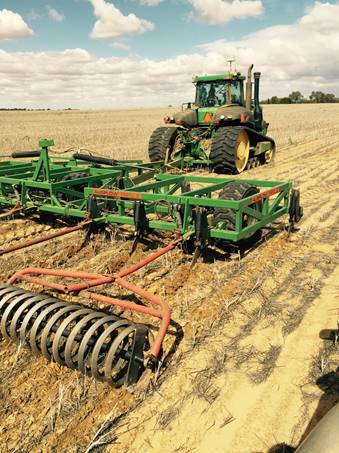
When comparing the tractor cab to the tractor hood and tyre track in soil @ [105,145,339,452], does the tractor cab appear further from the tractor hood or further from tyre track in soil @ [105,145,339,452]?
tyre track in soil @ [105,145,339,452]

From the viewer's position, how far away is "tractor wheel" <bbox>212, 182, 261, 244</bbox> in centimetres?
469

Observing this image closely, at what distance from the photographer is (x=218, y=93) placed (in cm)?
1107

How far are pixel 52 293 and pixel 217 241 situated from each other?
2.19m

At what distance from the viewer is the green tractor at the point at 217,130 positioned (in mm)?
9727

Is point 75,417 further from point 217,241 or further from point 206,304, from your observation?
point 217,241

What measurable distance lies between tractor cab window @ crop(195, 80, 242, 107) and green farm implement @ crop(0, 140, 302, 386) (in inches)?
158

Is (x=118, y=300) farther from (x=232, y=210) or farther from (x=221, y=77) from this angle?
(x=221, y=77)

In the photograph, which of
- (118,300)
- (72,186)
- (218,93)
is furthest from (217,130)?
(118,300)

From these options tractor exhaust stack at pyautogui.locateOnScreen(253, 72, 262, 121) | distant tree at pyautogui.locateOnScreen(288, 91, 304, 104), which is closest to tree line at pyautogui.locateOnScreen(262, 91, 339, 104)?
distant tree at pyautogui.locateOnScreen(288, 91, 304, 104)

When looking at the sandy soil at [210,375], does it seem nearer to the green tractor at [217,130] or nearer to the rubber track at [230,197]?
the rubber track at [230,197]

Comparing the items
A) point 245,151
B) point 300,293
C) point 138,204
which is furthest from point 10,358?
point 245,151

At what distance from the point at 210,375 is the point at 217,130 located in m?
8.25

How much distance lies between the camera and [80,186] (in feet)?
22.5

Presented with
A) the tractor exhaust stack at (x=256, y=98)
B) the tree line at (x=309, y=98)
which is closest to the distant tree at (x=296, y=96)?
the tree line at (x=309, y=98)
